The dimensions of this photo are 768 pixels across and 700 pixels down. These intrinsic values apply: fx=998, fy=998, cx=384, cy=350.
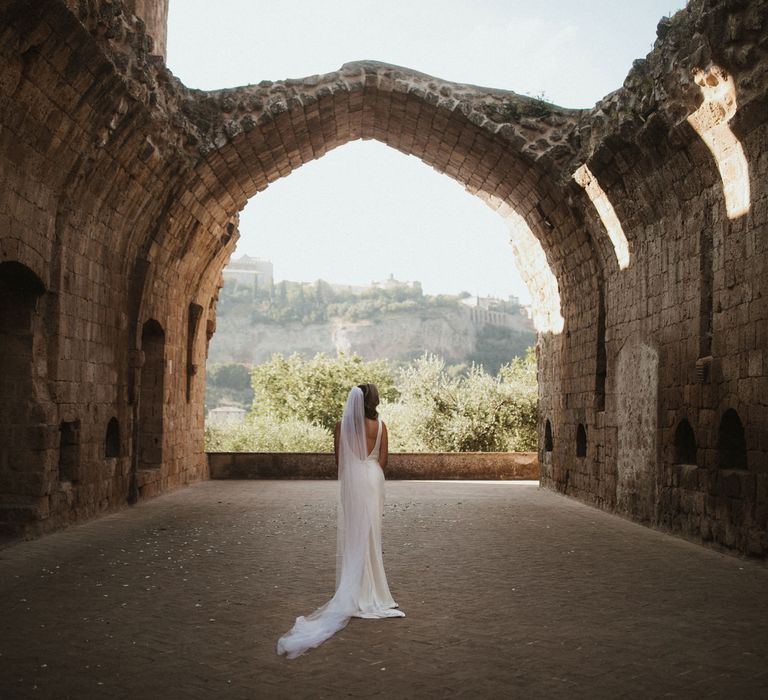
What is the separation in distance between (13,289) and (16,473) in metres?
1.94

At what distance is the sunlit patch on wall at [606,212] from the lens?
44.5 feet

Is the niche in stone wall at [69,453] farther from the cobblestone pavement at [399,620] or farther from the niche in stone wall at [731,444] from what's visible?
the niche in stone wall at [731,444]

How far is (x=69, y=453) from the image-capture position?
1162 cm

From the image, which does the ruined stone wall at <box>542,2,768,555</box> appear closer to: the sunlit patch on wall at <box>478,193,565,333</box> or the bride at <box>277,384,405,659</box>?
the sunlit patch on wall at <box>478,193,565,333</box>

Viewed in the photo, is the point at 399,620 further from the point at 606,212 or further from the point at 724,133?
the point at 606,212

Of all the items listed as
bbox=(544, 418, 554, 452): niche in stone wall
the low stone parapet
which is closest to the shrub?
the low stone parapet

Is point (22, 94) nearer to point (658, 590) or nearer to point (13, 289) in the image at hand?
point (13, 289)

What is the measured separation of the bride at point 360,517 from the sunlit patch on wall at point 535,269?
11.1 metres

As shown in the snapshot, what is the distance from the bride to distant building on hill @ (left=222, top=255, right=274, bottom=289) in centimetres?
12133

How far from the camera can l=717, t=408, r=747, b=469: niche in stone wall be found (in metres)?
9.98

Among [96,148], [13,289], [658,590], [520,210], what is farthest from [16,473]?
[520,210]

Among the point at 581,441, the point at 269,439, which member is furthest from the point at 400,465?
the point at 269,439

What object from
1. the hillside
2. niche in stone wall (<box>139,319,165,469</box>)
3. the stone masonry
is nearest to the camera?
the stone masonry

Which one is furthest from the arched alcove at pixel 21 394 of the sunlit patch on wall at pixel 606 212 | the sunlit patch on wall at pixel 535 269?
the sunlit patch on wall at pixel 535 269
